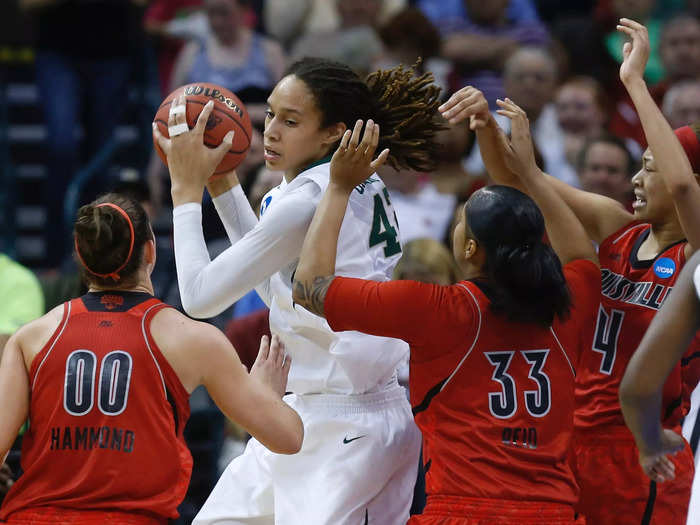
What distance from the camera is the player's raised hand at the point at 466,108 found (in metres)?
3.96

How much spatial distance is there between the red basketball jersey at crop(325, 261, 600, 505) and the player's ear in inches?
29.5

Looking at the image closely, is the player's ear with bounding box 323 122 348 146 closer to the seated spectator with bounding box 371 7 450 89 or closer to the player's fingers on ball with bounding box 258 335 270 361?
the player's fingers on ball with bounding box 258 335 270 361

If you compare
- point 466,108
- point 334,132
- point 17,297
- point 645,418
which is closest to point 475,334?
point 645,418

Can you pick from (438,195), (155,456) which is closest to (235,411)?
(155,456)

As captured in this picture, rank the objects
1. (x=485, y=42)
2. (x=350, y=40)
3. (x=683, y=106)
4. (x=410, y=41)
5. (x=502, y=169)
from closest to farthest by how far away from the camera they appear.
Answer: (x=502, y=169), (x=683, y=106), (x=410, y=41), (x=350, y=40), (x=485, y=42)

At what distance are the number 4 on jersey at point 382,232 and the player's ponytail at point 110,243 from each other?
32.2 inches

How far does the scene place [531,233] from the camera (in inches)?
143

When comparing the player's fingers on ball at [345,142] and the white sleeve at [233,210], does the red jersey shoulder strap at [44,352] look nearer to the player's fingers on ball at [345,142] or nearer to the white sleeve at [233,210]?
the white sleeve at [233,210]

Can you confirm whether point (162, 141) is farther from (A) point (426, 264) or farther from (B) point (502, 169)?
(A) point (426, 264)

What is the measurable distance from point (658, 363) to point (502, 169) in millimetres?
1365

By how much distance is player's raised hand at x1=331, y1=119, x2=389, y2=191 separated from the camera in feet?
12.2

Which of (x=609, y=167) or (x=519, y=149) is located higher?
(x=519, y=149)

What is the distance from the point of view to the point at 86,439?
3.57 m

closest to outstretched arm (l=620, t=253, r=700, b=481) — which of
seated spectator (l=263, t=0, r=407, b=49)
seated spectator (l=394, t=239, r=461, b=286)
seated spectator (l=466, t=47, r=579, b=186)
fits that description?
seated spectator (l=394, t=239, r=461, b=286)
